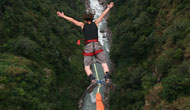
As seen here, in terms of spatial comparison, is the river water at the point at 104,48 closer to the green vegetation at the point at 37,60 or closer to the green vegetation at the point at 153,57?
the green vegetation at the point at 37,60

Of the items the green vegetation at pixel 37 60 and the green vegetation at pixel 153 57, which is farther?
the green vegetation at pixel 37 60

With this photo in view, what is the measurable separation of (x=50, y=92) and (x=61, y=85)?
5.21 m

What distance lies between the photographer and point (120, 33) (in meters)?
49.1

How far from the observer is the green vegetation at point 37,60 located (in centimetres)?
3008

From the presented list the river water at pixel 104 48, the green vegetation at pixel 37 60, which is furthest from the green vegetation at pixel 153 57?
the green vegetation at pixel 37 60

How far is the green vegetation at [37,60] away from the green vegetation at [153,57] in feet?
32.1

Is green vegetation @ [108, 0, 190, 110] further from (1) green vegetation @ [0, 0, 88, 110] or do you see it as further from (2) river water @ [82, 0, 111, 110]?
(1) green vegetation @ [0, 0, 88, 110]

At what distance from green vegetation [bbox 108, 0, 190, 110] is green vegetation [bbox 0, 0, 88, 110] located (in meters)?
9.77

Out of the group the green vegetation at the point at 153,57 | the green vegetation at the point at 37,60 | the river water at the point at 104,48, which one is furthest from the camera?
the river water at the point at 104,48

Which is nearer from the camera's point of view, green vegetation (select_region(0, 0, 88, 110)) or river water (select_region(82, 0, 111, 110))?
green vegetation (select_region(0, 0, 88, 110))

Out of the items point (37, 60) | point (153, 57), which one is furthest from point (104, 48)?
point (37, 60)

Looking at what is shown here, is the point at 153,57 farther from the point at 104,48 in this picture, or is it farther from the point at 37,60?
the point at 37,60

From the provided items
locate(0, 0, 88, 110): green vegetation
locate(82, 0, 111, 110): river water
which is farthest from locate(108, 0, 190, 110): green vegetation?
locate(0, 0, 88, 110): green vegetation

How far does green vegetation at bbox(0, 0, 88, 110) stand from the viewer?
3008cm
